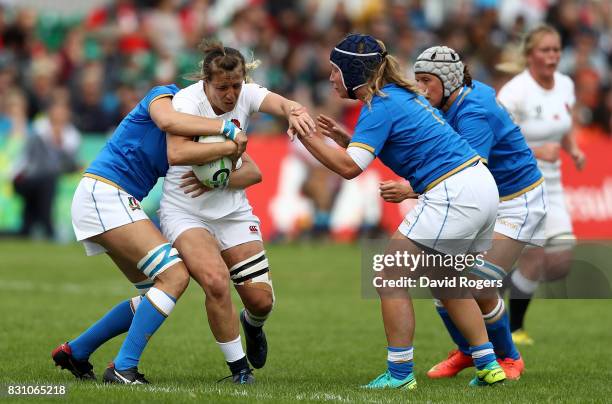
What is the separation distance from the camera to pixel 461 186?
748 cm

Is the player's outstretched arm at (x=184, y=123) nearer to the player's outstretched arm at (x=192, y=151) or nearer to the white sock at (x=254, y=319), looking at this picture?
the player's outstretched arm at (x=192, y=151)

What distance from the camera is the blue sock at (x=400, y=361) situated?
24.7 feet

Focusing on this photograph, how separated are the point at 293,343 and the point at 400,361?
110 inches

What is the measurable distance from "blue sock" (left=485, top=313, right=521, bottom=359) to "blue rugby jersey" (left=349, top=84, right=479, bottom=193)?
1.32 m

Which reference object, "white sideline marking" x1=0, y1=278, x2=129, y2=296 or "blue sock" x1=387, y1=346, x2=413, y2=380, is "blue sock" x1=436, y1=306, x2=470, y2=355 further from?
"white sideline marking" x1=0, y1=278, x2=129, y2=296

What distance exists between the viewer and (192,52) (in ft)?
70.9

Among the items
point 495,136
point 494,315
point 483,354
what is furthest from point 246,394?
point 495,136

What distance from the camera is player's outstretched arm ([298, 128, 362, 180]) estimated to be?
291 inches

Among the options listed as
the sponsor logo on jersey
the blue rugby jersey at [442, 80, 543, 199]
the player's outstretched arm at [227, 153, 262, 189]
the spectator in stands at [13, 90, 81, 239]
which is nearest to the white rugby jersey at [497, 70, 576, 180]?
the blue rugby jersey at [442, 80, 543, 199]

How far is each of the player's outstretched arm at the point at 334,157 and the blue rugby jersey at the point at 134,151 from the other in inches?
39.8

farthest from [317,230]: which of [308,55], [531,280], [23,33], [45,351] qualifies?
[45,351]

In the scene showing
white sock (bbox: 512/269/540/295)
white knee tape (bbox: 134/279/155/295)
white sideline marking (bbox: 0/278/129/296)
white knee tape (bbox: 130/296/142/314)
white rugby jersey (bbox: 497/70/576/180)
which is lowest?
white sideline marking (bbox: 0/278/129/296)

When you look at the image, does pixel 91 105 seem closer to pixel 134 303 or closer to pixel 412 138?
pixel 134 303

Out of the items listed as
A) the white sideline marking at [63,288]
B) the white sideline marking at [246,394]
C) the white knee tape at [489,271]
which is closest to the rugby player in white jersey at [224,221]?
the white sideline marking at [246,394]
